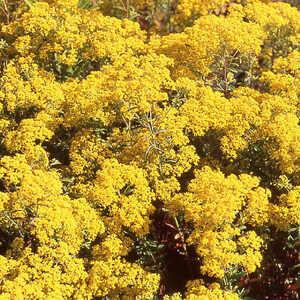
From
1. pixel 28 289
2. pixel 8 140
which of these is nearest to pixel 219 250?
pixel 28 289

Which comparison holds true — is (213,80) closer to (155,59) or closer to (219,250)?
(155,59)

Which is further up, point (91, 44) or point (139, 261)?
point (91, 44)

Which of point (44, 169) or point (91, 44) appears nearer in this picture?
point (44, 169)

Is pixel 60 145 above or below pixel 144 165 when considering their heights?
below

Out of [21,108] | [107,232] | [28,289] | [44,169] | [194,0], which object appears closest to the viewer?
[28,289]

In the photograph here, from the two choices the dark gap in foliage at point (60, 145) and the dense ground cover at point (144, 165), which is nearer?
the dense ground cover at point (144, 165)

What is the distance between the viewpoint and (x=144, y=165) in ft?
16.0

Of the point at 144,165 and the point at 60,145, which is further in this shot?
the point at 60,145

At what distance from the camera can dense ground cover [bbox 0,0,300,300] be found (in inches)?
164

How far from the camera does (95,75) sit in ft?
19.3

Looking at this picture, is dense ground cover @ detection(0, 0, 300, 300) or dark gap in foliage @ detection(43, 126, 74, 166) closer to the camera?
dense ground cover @ detection(0, 0, 300, 300)

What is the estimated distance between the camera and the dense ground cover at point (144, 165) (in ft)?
13.6

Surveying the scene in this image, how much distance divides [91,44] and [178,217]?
2.87 metres

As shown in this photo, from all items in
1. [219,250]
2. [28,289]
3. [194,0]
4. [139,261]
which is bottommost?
[139,261]
